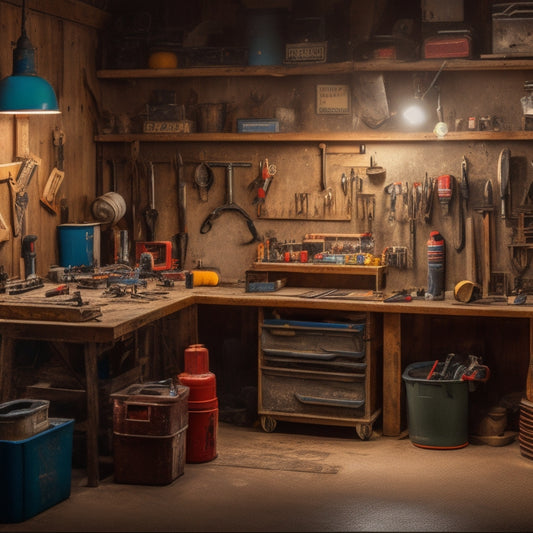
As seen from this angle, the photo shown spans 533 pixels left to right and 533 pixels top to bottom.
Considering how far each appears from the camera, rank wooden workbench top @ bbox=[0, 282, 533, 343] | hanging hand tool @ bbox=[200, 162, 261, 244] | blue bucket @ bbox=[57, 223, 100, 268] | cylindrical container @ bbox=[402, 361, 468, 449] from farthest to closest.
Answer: hanging hand tool @ bbox=[200, 162, 261, 244], blue bucket @ bbox=[57, 223, 100, 268], cylindrical container @ bbox=[402, 361, 468, 449], wooden workbench top @ bbox=[0, 282, 533, 343]

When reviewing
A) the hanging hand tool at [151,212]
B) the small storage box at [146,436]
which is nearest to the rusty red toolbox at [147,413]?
the small storage box at [146,436]

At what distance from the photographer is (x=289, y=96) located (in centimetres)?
640

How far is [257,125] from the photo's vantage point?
20.8 ft

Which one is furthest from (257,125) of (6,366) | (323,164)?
(6,366)

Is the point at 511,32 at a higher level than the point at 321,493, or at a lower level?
higher

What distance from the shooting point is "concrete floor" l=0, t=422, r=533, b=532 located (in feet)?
13.4

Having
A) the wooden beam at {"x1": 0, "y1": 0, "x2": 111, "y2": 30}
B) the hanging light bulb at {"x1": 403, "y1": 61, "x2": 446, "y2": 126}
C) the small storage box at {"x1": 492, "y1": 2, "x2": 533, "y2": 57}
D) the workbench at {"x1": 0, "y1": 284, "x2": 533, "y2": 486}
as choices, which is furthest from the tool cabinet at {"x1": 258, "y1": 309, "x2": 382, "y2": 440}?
the wooden beam at {"x1": 0, "y1": 0, "x2": 111, "y2": 30}

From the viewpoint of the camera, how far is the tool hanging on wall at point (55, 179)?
19.8ft

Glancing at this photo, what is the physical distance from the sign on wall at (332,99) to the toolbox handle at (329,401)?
2044 millimetres

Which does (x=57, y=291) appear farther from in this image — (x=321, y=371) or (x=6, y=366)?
(x=321, y=371)

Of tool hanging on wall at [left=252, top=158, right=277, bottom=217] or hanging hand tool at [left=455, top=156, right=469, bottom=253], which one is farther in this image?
tool hanging on wall at [left=252, top=158, right=277, bottom=217]

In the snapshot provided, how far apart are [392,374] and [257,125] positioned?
2.03 meters

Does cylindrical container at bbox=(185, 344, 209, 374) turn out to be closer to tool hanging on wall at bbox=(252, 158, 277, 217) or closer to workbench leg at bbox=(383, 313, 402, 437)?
workbench leg at bbox=(383, 313, 402, 437)

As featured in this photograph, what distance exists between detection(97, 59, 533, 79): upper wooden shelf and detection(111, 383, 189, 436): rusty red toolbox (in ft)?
8.48
